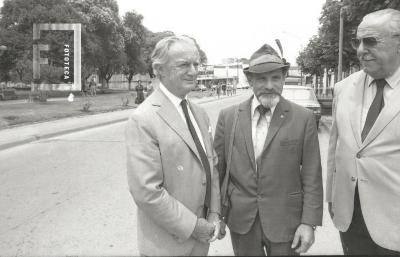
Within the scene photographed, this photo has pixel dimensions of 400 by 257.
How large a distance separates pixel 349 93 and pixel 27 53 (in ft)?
118

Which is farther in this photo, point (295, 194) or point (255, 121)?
point (255, 121)

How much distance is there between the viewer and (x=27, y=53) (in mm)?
34656

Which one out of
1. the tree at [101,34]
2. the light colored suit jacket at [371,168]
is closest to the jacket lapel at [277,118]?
the light colored suit jacket at [371,168]

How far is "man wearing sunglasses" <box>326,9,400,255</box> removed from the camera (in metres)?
2.17

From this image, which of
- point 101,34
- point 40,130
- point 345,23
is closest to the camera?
point 40,130

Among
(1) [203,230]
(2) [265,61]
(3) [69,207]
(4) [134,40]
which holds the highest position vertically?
(4) [134,40]

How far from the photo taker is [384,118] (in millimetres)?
2176

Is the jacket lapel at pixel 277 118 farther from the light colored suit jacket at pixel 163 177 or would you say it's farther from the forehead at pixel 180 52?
the forehead at pixel 180 52

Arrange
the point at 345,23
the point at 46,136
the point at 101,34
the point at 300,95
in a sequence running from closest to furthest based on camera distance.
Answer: the point at 46,136 → the point at 300,95 → the point at 345,23 → the point at 101,34

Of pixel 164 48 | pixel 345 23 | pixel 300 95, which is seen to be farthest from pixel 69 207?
pixel 345 23

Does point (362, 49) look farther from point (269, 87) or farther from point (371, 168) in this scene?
point (371, 168)

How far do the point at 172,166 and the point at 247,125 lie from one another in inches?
24.2

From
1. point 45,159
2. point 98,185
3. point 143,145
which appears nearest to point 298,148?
point 143,145

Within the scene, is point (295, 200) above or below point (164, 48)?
below
